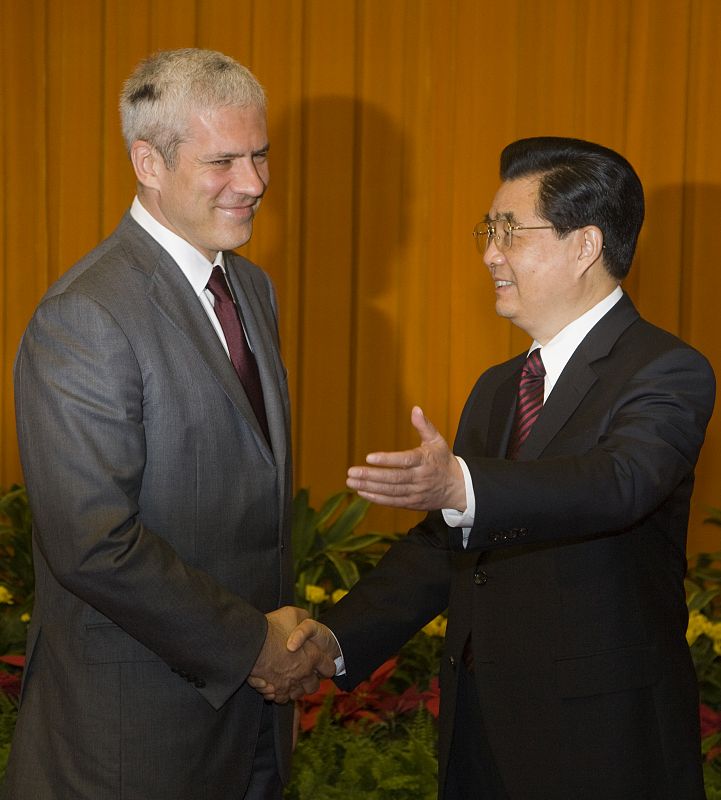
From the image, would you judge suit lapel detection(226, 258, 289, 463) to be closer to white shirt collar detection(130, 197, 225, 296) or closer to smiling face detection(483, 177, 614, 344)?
white shirt collar detection(130, 197, 225, 296)

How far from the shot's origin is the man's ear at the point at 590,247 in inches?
88.2

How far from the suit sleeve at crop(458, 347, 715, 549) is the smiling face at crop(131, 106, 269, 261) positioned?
0.79 m

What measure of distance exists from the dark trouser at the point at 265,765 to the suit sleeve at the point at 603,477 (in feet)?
2.51

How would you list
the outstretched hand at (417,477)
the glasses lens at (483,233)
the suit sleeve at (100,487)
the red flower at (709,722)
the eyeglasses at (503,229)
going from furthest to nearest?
the red flower at (709,722)
the glasses lens at (483,233)
the eyeglasses at (503,229)
the suit sleeve at (100,487)
the outstretched hand at (417,477)

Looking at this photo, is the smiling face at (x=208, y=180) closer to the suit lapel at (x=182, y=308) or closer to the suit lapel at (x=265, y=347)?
the suit lapel at (x=182, y=308)

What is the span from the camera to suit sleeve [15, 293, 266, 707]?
1880mm

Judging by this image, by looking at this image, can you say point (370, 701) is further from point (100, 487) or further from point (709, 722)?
point (100, 487)

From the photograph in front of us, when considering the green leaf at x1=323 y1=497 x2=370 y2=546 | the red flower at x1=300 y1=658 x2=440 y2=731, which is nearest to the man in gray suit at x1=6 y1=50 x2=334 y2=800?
the red flower at x1=300 y1=658 x2=440 y2=731

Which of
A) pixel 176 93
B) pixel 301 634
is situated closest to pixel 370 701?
pixel 301 634

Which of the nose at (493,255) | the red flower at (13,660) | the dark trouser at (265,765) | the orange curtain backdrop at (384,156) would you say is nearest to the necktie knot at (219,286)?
the nose at (493,255)

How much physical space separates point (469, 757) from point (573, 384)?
0.79 metres

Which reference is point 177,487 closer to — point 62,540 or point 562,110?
point 62,540

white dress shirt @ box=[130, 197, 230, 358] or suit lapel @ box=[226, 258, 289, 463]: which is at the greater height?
white dress shirt @ box=[130, 197, 230, 358]

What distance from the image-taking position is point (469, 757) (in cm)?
219
